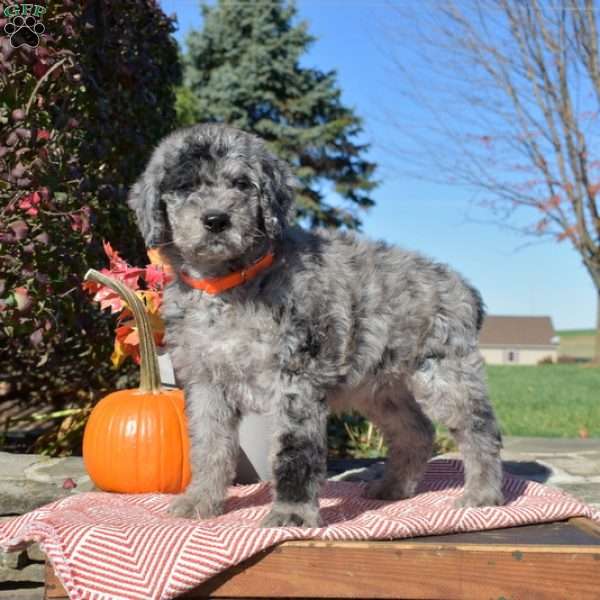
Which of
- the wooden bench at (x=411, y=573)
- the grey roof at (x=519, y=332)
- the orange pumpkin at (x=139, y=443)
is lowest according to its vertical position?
the wooden bench at (x=411, y=573)

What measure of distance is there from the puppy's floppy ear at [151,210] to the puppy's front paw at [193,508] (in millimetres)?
1147

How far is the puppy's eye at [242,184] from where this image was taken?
3211 millimetres

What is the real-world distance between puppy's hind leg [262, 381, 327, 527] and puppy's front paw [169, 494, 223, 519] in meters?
0.43

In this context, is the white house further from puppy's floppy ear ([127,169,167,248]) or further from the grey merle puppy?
puppy's floppy ear ([127,169,167,248])

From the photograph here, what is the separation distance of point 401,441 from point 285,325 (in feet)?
4.00

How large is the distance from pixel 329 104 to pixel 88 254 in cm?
1782

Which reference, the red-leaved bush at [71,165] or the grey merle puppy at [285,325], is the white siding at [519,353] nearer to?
the red-leaved bush at [71,165]

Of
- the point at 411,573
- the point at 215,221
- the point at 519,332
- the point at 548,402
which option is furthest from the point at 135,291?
the point at 519,332

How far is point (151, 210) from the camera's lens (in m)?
3.32

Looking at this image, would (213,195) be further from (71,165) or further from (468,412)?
(71,165)

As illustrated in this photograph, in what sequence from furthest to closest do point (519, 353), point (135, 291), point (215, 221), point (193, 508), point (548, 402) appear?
1. point (519, 353)
2. point (548, 402)
3. point (135, 291)
4. point (193, 508)
5. point (215, 221)

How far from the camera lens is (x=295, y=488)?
3.22m

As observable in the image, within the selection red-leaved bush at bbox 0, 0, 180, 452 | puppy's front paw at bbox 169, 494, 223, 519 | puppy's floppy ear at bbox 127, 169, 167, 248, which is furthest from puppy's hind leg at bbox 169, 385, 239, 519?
red-leaved bush at bbox 0, 0, 180, 452

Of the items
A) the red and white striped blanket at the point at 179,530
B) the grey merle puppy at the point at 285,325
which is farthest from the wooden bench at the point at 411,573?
the grey merle puppy at the point at 285,325
